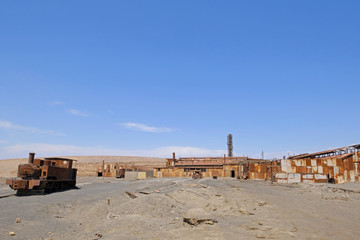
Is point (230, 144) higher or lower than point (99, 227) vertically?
higher

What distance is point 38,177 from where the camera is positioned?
22.0m

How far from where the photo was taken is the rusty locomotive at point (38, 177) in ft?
67.2

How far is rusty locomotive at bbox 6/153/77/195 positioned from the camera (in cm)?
2047

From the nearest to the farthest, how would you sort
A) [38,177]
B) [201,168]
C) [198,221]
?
[198,221] → [38,177] → [201,168]

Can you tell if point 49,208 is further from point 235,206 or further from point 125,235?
point 235,206

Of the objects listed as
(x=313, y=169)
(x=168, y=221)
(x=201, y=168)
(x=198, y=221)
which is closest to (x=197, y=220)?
(x=198, y=221)

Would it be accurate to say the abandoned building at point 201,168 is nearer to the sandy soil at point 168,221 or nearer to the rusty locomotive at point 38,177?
the rusty locomotive at point 38,177

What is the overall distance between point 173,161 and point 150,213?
53.2 m

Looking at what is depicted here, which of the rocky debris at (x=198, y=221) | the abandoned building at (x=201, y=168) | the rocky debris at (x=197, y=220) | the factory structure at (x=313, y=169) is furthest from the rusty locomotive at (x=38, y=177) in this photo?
Result: the abandoned building at (x=201, y=168)

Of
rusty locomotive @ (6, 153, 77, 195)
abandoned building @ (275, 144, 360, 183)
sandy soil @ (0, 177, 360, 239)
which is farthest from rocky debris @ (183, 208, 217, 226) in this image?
abandoned building @ (275, 144, 360, 183)

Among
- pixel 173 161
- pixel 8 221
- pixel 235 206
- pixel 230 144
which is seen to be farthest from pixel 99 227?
pixel 230 144

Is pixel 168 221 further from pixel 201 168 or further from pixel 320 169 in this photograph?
pixel 201 168

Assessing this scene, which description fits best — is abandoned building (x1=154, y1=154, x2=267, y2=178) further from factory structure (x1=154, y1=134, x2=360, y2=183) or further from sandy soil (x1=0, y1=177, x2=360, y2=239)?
sandy soil (x1=0, y1=177, x2=360, y2=239)

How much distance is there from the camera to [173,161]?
217 ft
